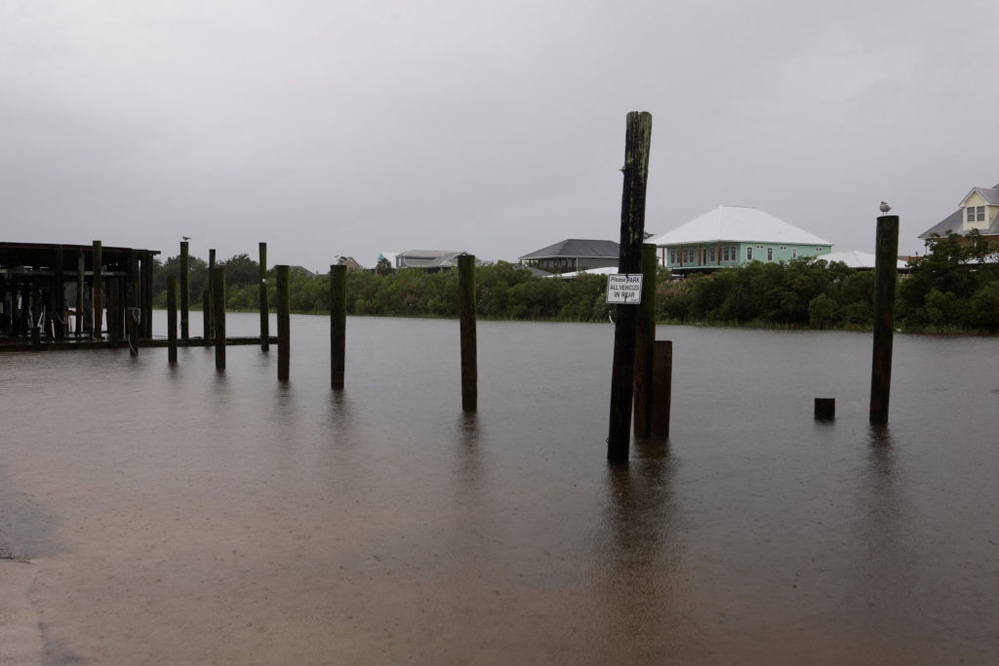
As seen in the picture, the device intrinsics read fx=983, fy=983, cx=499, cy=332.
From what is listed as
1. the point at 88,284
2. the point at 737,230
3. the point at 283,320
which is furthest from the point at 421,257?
the point at 283,320

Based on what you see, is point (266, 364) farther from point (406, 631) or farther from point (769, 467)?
point (406, 631)

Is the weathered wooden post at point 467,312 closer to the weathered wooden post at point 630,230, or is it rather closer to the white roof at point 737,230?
the weathered wooden post at point 630,230

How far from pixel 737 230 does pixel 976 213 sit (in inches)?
700

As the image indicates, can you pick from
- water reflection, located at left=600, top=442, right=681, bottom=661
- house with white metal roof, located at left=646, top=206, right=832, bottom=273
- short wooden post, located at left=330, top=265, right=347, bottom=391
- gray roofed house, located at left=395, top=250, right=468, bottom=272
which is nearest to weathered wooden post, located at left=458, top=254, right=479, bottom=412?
short wooden post, located at left=330, top=265, right=347, bottom=391

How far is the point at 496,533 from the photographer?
673 centimetres

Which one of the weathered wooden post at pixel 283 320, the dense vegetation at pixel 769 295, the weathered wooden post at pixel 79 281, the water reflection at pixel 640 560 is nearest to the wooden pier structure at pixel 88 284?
the weathered wooden post at pixel 79 281

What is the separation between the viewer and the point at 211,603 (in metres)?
5.17

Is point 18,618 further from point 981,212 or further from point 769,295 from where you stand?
point 981,212

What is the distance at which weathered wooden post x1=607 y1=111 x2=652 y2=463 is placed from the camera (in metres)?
8.86

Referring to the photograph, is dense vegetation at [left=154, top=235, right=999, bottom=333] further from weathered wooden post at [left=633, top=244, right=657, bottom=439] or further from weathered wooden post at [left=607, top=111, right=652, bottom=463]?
weathered wooden post at [left=607, top=111, right=652, bottom=463]

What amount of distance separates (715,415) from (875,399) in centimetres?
217

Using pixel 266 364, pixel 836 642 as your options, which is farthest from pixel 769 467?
pixel 266 364

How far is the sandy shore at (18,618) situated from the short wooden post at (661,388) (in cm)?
660

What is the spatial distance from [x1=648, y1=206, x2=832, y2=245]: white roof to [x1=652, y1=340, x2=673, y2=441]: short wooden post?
195 feet
